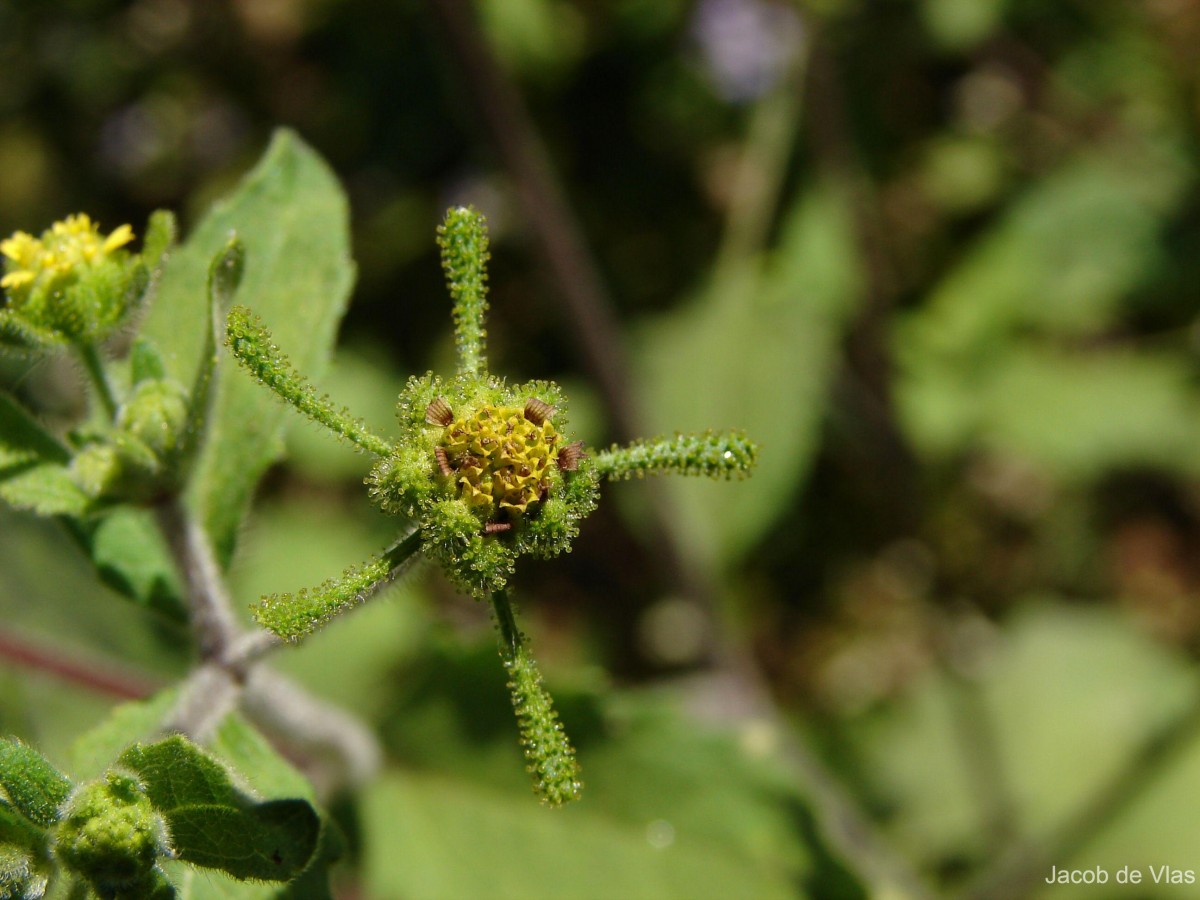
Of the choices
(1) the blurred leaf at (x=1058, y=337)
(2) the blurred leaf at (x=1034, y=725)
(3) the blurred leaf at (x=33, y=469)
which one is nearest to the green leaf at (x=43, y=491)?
(3) the blurred leaf at (x=33, y=469)

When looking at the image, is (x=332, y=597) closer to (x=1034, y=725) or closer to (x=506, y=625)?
(x=506, y=625)

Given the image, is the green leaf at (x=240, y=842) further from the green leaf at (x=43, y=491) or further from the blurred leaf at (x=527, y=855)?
the blurred leaf at (x=527, y=855)

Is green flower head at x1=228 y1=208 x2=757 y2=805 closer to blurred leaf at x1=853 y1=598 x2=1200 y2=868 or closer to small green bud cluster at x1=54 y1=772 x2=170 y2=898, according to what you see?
small green bud cluster at x1=54 y1=772 x2=170 y2=898

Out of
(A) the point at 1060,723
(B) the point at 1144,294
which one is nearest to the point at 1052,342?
(B) the point at 1144,294

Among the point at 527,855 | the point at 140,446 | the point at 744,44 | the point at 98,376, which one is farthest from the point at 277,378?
the point at 744,44

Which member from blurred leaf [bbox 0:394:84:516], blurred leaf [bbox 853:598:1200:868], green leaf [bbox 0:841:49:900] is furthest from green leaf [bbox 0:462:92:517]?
blurred leaf [bbox 853:598:1200:868]

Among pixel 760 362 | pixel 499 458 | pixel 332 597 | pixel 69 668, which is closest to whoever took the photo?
pixel 332 597

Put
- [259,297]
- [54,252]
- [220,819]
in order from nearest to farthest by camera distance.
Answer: [220,819]
[54,252]
[259,297]

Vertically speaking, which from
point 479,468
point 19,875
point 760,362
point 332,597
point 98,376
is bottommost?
point 19,875
